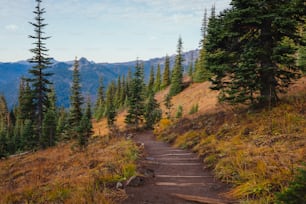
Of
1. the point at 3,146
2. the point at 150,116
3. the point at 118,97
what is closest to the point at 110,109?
the point at 150,116

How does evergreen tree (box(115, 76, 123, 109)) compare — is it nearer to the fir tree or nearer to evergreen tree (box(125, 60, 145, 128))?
the fir tree

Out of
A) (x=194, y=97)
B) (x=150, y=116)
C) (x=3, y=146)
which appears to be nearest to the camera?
(x=3, y=146)

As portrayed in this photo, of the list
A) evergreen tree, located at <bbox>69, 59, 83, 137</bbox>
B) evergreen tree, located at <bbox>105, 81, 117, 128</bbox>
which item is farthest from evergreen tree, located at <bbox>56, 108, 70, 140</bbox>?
evergreen tree, located at <bbox>105, 81, 117, 128</bbox>

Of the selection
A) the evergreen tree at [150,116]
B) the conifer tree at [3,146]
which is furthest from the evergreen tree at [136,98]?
the conifer tree at [3,146]

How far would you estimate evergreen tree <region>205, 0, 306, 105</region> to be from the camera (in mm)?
11594

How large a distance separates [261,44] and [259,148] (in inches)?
271

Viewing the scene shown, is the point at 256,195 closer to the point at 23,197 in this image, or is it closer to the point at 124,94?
the point at 23,197

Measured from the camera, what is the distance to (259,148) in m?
7.59

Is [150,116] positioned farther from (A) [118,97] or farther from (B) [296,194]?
(A) [118,97]

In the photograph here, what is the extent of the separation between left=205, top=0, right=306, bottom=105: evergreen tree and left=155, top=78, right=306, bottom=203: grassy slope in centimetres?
131

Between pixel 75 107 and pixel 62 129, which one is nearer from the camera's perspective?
pixel 75 107

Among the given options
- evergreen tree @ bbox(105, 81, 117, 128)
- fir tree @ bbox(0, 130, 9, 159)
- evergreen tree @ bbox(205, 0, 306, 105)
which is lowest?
fir tree @ bbox(0, 130, 9, 159)

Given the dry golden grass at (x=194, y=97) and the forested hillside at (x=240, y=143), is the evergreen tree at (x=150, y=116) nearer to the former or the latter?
the dry golden grass at (x=194, y=97)

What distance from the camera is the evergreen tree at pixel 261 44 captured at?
11594 mm
